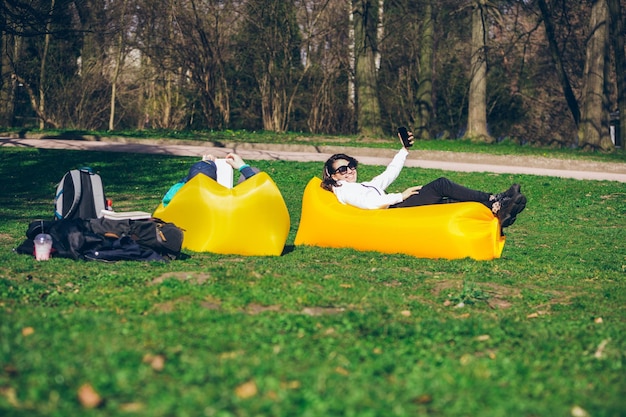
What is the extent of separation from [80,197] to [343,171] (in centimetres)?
290

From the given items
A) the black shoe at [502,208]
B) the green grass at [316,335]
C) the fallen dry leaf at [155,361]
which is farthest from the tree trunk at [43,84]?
the fallen dry leaf at [155,361]

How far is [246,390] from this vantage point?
4.29 m

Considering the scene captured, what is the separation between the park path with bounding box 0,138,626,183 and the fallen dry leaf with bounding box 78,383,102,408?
14.5 metres

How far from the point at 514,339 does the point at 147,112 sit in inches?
971

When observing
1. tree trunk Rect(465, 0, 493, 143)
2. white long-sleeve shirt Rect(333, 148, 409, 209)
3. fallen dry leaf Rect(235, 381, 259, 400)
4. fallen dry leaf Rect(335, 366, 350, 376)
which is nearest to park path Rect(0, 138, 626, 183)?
tree trunk Rect(465, 0, 493, 143)

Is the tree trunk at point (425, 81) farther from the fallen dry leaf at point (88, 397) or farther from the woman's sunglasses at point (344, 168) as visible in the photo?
the fallen dry leaf at point (88, 397)

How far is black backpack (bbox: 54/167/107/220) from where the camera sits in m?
8.95

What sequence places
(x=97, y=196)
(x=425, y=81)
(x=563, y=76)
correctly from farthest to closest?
(x=425, y=81)
(x=563, y=76)
(x=97, y=196)

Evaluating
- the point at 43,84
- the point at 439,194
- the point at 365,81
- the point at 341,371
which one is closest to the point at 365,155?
the point at 365,81

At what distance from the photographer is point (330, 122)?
99.3ft

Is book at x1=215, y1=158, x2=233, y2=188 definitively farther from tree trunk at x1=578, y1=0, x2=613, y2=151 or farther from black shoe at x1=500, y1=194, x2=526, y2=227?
tree trunk at x1=578, y1=0, x2=613, y2=151

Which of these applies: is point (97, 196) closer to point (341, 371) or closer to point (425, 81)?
point (341, 371)

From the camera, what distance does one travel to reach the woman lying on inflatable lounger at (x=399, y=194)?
9539mm

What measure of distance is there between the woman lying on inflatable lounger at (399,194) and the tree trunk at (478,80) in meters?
16.1
